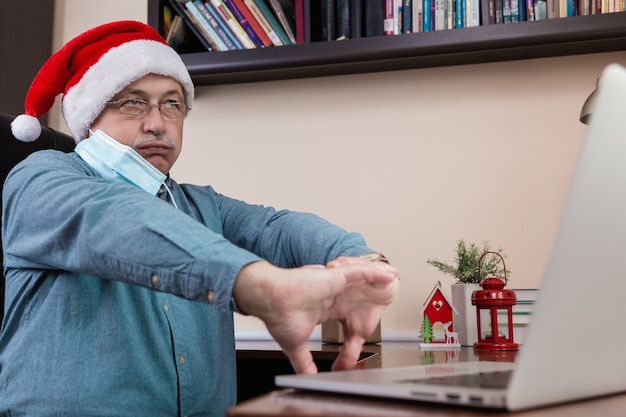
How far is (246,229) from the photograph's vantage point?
1.44 metres

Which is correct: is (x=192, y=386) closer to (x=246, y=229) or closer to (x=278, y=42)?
(x=246, y=229)

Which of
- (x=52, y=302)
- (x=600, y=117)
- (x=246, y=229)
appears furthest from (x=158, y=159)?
(x=600, y=117)

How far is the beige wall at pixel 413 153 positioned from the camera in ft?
6.44

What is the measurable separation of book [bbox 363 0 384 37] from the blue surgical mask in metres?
0.94

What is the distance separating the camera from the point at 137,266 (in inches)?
29.1

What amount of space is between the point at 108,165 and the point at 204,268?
0.68 m

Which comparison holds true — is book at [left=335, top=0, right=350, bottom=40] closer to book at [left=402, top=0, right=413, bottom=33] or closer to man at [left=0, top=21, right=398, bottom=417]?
book at [left=402, top=0, right=413, bottom=33]

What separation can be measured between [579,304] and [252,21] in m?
1.70

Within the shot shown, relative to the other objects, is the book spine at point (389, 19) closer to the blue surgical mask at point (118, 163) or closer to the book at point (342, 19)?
the book at point (342, 19)

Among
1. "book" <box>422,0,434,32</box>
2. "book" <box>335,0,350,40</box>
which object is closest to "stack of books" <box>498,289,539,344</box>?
"book" <box>422,0,434,32</box>

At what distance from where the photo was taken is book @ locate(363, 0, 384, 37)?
6.53 feet

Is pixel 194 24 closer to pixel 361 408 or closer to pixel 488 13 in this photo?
pixel 488 13

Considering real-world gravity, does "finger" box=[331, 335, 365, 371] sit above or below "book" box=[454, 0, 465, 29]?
below

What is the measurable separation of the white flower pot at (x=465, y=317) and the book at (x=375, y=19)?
816 mm
